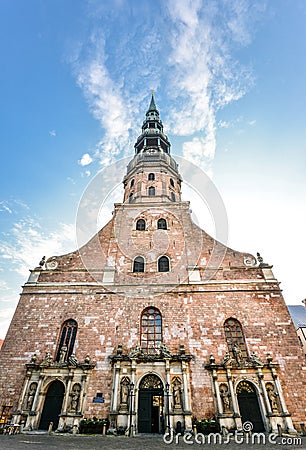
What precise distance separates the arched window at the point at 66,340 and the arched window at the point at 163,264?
553 centimetres

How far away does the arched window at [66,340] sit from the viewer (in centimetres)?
1263

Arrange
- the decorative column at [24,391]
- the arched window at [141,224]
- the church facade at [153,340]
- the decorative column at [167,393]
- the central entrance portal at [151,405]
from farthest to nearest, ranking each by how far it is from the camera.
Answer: the arched window at [141,224]
the decorative column at [24,391]
the church facade at [153,340]
the central entrance portal at [151,405]
the decorative column at [167,393]

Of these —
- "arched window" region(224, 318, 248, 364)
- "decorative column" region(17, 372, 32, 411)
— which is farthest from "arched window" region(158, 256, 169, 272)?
"decorative column" region(17, 372, 32, 411)

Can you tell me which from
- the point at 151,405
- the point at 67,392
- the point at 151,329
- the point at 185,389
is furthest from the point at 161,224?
the point at 67,392

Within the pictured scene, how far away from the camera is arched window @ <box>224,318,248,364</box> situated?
1236cm

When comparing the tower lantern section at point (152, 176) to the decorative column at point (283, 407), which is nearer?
the decorative column at point (283, 407)

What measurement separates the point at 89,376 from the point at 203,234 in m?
10.2

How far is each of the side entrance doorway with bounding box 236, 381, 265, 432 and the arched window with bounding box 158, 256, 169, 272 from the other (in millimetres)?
6741

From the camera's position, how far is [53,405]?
1152cm

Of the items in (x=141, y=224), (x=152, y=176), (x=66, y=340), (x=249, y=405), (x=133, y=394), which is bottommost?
(x=249, y=405)

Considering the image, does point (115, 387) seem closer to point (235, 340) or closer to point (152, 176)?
point (235, 340)

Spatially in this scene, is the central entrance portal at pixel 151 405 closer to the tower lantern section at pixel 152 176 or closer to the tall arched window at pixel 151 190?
the tower lantern section at pixel 152 176

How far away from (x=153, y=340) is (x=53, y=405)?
5.11 meters

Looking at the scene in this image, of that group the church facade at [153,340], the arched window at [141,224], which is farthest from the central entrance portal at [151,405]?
the arched window at [141,224]
